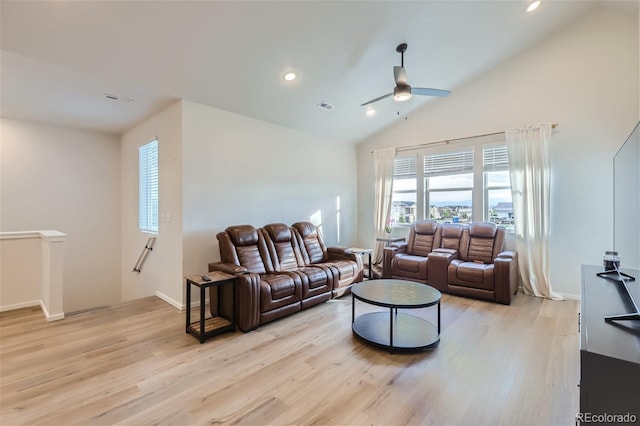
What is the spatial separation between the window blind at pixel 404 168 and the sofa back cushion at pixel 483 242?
1.68 meters

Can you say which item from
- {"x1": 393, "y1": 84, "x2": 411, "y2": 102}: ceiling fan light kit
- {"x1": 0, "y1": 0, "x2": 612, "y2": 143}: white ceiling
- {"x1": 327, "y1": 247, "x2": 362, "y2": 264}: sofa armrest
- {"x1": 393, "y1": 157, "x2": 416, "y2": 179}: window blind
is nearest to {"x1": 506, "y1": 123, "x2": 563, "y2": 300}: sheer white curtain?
{"x1": 0, "y1": 0, "x2": 612, "y2": 143}: white ceiling

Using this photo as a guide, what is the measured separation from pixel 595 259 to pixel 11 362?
6.88 meters

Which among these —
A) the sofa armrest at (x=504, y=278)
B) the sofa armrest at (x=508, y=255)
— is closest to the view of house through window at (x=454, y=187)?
the sofa armrest at (x=508, y=255)

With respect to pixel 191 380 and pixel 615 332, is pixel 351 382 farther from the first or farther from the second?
pixel 615 332

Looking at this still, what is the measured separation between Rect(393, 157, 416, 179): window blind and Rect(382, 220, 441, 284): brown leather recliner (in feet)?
3.62

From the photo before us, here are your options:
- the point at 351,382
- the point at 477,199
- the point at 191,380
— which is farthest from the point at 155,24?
the point at 477,199

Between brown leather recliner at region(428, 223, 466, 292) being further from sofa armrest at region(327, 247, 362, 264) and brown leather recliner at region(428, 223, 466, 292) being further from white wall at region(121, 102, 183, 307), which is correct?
white wall at region(121, 102, 183, 307)

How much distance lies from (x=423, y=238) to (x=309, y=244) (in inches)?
86.5

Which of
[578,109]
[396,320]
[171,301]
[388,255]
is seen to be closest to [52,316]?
[171,301]

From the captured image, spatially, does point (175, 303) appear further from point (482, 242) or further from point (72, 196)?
point (482, 242)

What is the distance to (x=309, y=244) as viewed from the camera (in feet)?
15.8

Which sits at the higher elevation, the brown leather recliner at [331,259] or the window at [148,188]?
the window at [148,188]

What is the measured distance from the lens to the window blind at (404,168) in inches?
238

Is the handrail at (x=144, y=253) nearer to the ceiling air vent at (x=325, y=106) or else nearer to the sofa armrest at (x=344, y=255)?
the sofa armrest at (x=344, y=255)
